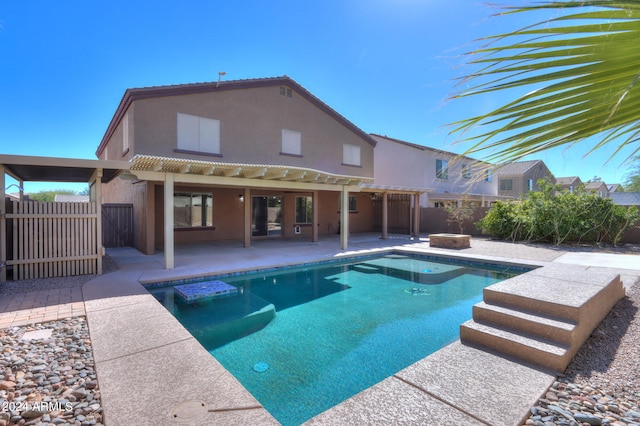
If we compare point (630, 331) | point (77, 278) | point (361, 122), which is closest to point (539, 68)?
point (630, 331)

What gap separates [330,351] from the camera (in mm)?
4891

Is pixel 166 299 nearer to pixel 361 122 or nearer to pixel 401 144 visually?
pixel 361 122

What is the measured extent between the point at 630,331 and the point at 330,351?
4.06 metres

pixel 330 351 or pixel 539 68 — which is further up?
pixel 539 68

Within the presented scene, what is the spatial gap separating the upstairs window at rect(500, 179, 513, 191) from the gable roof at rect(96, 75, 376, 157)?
21.8 metres

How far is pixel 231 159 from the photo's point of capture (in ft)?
42.8

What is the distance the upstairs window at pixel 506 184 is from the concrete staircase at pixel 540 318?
102ft

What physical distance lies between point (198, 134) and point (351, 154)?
27.5 ft

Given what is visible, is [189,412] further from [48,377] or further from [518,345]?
[518,345]

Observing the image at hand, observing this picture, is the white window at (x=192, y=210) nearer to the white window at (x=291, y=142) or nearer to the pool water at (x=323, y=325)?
the white window at (x=291, y=142)

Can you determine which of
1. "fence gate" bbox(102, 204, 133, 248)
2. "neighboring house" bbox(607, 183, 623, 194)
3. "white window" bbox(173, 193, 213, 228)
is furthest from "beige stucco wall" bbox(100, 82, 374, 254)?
"neighboring house" bbox(607, 183, 623, 194)

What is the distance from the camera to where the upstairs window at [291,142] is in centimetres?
1484

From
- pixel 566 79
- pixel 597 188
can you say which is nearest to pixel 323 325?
pixel 566 79

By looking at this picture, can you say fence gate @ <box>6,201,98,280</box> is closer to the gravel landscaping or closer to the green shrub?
the gravel landscaping
